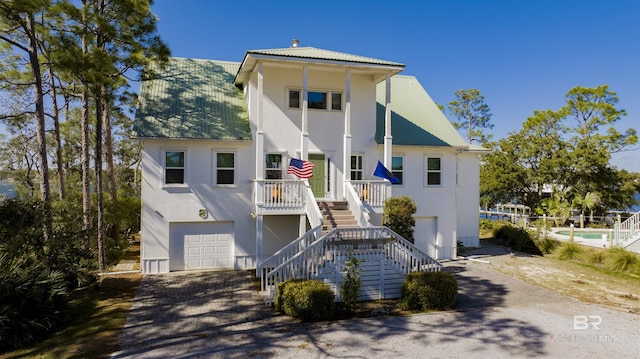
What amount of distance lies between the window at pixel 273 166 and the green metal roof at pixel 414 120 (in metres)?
4.52

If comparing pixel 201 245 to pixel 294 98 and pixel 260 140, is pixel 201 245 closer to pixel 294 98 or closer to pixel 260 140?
pixel 260 140

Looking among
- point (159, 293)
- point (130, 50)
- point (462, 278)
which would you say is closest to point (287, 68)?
point (130, 50)

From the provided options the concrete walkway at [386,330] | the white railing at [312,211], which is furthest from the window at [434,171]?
the white railing at [312,211]

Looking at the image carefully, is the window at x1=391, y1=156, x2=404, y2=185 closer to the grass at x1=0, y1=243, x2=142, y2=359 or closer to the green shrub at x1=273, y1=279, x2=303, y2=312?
the green shrub at x1=273, y1=279, x2=303, y2=312

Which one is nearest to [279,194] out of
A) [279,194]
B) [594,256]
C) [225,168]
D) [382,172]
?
[279,194]

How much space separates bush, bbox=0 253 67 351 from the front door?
9280 millimetres

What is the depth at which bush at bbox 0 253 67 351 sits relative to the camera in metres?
7.78

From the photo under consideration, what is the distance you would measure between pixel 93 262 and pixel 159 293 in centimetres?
297

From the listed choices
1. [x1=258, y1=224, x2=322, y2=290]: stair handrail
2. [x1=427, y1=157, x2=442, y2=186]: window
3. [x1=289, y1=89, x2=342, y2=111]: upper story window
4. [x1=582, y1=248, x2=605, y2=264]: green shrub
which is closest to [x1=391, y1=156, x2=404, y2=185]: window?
[x1=427, y1=157, x2=442, y2=186]: window

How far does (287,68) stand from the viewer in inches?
601

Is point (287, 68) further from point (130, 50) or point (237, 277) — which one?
point (237, 277)

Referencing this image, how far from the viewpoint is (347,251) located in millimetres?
10953

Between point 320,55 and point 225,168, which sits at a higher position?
point 320,55

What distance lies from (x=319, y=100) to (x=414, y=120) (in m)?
5.56
